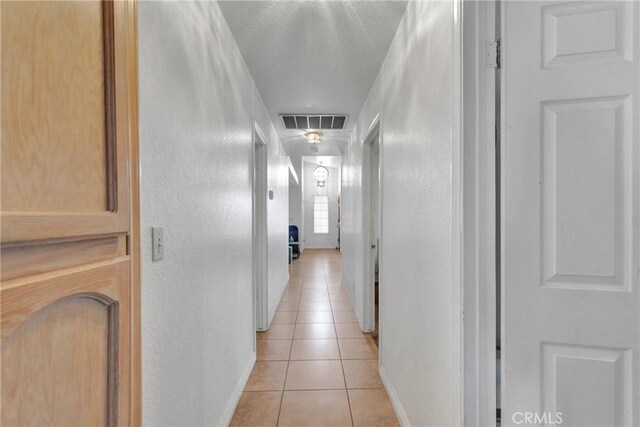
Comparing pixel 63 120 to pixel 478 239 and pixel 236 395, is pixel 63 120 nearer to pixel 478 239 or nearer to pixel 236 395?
pixel 478 239

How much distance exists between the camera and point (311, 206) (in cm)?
1110

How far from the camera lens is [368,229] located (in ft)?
10.4

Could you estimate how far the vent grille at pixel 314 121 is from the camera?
144 inches

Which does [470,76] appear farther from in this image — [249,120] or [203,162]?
[249,120]

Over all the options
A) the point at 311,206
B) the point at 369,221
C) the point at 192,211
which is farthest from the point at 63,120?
the point at 311,206

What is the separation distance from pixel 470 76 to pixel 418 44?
1.87 feet

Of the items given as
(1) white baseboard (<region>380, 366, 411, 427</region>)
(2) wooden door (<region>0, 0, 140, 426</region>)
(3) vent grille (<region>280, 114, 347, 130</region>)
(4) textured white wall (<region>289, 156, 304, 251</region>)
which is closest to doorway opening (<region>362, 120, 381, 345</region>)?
(3) vent grille (<region>280, 114, 347, 130</region>)

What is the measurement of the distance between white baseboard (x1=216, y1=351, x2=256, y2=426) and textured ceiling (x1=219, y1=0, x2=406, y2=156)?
91.7 inches

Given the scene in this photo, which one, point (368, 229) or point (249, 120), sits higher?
point (249, 120)

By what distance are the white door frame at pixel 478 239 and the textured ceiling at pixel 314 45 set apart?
874 mm

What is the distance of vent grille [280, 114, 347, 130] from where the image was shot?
12.0 ft

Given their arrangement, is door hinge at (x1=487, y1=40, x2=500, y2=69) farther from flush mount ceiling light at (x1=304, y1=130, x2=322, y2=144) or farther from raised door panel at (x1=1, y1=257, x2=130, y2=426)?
flush mount ceiling light at (x1=304, y1=130, x2=322, y2=144)

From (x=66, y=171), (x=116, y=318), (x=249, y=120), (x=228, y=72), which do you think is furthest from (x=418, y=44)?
(x=116, y=318)

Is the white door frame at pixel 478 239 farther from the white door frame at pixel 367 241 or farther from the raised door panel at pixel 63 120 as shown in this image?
the white door frame at pixel 367 241
